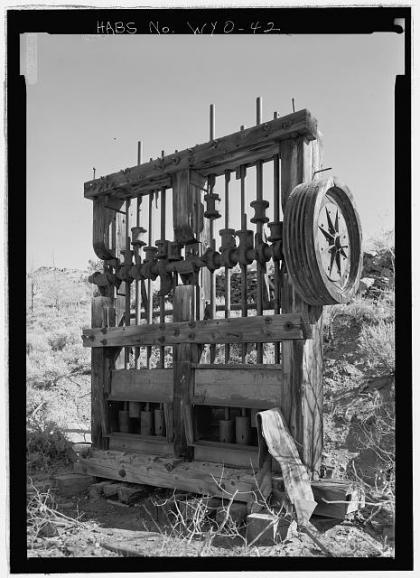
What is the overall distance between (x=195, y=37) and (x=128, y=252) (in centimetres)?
312

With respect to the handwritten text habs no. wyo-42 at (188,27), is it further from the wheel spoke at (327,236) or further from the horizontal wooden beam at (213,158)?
the wheel spoke at (327,236)

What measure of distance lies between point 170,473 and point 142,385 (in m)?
1.06

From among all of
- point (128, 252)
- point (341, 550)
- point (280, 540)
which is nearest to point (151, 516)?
point (280, 540)

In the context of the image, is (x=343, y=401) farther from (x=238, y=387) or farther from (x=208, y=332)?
(x=208, y=332)

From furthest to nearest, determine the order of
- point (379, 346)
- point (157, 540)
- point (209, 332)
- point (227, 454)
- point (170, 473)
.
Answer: point (379, 346) < point (170, 473) < point (209, 332) < point (227, 454) < point (157, 540)

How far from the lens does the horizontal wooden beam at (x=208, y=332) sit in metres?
4.66

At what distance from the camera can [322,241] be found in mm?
4594

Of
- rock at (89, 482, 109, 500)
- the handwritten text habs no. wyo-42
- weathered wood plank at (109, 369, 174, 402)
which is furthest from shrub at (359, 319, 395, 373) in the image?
the handwritten text habs no. wyo-42

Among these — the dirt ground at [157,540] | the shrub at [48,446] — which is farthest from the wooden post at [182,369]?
the shrub at [48,446]

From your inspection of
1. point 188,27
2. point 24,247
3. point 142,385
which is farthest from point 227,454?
point 188,27

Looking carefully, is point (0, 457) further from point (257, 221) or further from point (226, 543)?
point (257, 221)

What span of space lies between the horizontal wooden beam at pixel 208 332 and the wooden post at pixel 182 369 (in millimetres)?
98

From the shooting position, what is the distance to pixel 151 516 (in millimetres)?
5297

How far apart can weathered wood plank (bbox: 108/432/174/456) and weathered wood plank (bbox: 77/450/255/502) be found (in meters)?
0.10
